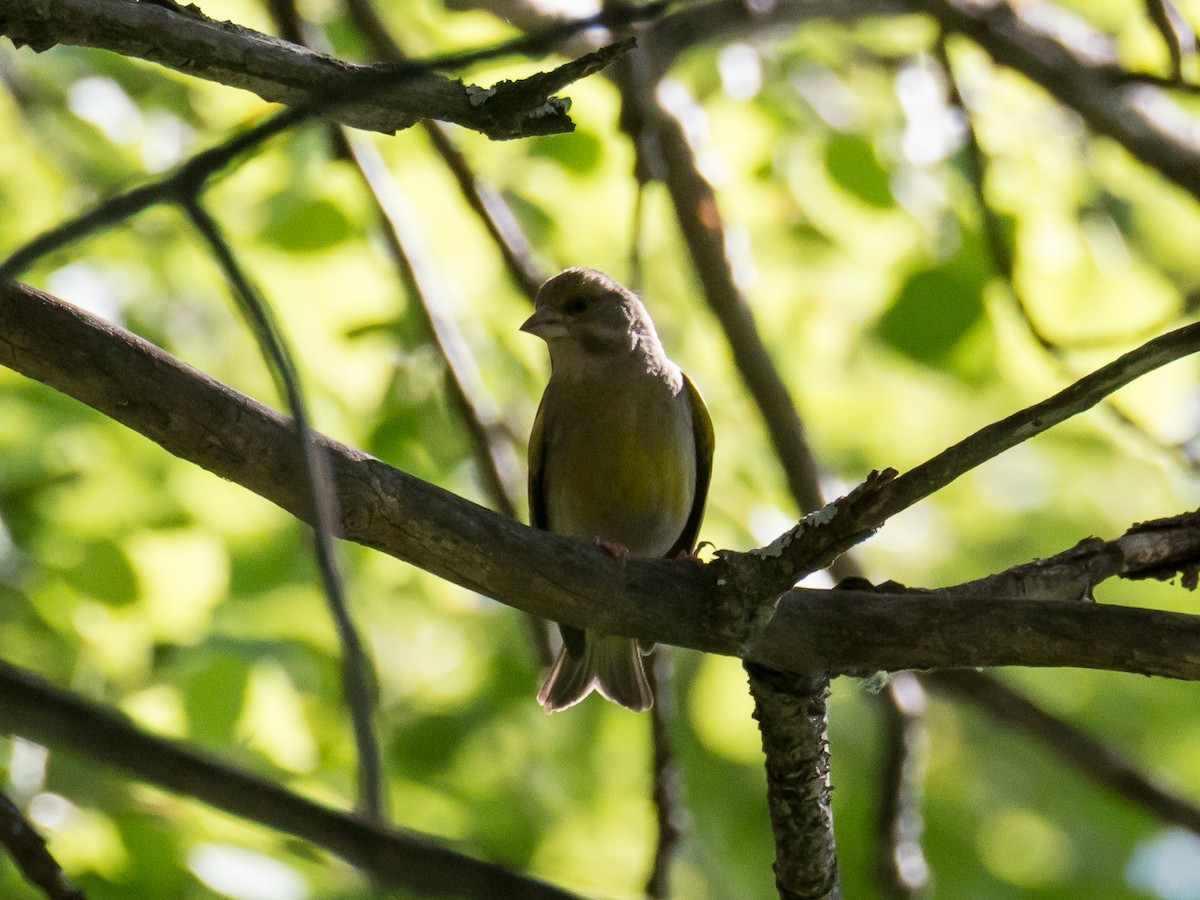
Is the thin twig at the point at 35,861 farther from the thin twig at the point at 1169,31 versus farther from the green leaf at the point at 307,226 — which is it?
the thin twig at the point at 1169,31

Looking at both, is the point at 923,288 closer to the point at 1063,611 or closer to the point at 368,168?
the point at 368,168

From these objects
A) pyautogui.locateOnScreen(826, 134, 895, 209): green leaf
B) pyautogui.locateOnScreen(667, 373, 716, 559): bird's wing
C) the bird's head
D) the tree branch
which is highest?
pyautogui.locateOnScreen(826, 134, 895, 209): green leaf

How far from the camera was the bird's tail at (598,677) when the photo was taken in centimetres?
582

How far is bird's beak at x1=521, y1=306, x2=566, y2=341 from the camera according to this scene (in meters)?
6.31

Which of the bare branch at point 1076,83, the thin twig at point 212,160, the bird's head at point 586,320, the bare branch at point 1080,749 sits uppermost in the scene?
the bare branch at point 1076,83

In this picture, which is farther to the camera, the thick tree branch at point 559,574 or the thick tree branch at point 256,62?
the thick tree branch at point 559,574

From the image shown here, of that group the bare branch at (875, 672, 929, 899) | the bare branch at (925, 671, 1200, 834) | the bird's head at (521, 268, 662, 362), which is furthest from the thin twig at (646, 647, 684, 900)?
the bird's head at (521, 268, 662, 362)

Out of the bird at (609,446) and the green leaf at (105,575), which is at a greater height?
the bird at (609,446)

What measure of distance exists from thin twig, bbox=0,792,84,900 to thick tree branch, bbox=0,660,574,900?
1700mm

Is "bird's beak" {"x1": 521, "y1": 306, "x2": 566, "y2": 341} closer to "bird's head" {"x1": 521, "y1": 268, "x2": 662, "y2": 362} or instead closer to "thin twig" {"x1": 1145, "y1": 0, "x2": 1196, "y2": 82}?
"bird's head" {"x1": 521, "y1": 268, "x2": 662, "y2": 362}

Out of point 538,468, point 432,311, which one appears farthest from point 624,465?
point 432,311

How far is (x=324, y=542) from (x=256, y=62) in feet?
4.14

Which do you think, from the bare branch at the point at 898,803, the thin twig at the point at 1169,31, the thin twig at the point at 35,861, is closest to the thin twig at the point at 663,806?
the bare branch at the point at 898,803

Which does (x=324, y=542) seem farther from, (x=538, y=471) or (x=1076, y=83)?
(x=1076, y=83)
